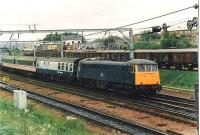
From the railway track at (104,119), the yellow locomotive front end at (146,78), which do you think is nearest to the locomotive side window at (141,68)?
the yellow locomotive front end at (146,78)

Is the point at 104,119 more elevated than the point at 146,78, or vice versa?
the point at 146,78

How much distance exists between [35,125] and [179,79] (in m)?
23.2

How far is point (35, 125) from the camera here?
53.7ft

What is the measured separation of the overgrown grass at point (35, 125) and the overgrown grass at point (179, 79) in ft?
51.2

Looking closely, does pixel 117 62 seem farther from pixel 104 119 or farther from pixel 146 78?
pixel 104 119

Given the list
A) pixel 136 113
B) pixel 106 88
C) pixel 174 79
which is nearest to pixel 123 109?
pixel 136 113

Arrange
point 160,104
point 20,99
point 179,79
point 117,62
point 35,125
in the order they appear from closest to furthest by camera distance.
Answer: point 35,125 < point 20,99 < point 160,104 < point 117,62 < point 179,79

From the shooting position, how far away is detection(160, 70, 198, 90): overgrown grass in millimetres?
35116

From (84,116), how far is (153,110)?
4046mm

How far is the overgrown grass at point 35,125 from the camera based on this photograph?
1380cm

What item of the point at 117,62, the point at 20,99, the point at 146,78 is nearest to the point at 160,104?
the point at 146,78

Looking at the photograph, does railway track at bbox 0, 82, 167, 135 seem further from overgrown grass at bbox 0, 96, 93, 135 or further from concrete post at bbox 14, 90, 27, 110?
concrete post at bbox 14, 90, 27, 110

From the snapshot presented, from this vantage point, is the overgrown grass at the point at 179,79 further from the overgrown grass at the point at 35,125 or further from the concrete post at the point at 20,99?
the overgrown grass at the point at 35,125

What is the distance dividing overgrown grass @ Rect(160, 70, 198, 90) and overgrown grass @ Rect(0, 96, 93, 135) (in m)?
15.6
